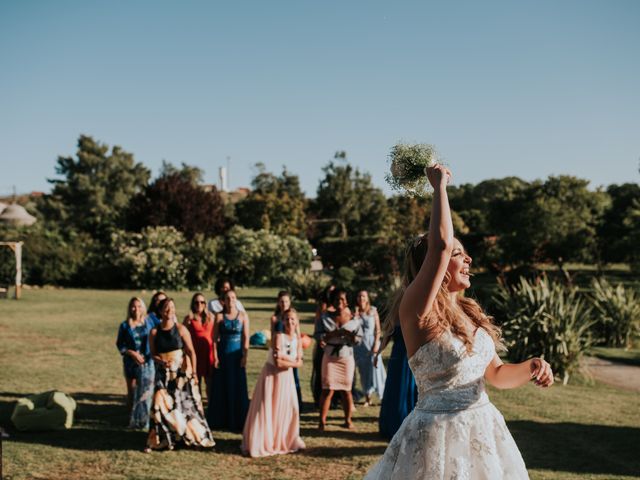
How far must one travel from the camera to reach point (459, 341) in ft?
9.92

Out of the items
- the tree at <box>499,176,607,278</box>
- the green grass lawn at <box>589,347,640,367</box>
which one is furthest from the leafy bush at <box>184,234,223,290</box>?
the green grass lawn at <box>589,347,640,367</box>

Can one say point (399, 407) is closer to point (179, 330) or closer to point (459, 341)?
point (179, 330)

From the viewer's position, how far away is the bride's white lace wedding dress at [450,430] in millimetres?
2943

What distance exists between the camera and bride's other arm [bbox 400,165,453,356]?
104 inches

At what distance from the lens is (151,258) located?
30469mm

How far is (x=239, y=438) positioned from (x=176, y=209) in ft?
90.8

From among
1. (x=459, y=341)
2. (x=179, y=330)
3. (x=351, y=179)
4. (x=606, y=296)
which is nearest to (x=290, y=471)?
(x=179, y=330)

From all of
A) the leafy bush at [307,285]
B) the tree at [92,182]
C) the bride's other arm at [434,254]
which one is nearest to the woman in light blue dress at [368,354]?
the bride's other arm at [434,254]

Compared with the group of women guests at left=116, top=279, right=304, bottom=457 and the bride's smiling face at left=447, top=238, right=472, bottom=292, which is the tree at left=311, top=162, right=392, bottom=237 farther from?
the bride's smiling face at left=447, top=238, right=472, bottom=292

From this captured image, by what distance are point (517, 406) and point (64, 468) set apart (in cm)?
641

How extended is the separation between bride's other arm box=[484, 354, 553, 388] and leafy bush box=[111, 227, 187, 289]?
28.1 m

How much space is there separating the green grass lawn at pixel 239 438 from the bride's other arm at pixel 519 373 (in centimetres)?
376

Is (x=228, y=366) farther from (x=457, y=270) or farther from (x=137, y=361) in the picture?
(x=457, y=270)

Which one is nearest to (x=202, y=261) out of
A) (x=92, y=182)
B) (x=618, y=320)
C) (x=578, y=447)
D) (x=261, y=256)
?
(x=261, y=256)
